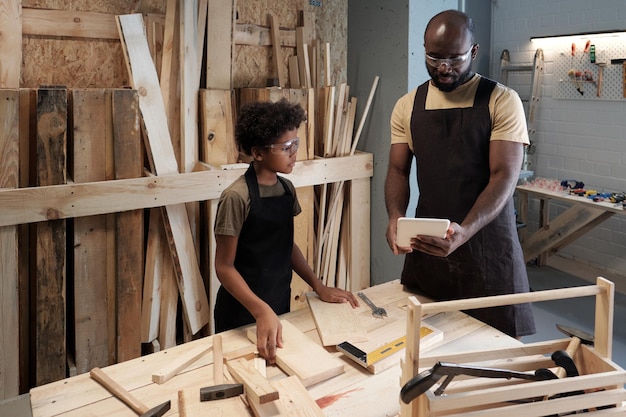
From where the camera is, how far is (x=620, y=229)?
4.67m

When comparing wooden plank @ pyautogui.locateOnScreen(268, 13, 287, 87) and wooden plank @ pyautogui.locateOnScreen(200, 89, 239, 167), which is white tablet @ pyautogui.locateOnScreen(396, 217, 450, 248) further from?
wooden plank @ pyautogui.locateOnScreen(268, 13, 287, 87)

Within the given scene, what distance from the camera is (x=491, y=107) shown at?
1852mm

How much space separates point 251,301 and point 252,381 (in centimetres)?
43

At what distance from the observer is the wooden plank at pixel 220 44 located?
9.16 ft

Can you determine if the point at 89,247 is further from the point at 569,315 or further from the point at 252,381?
the point at 569,315

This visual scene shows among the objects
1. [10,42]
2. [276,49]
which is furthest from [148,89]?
[276,49]

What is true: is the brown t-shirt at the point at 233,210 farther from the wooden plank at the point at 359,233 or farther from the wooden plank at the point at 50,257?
the wooden plank at the point at 359,233

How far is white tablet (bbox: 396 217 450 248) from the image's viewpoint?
1.47m

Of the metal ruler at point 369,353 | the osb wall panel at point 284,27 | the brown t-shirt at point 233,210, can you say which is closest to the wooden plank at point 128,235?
the osb wall panel at point 284,27

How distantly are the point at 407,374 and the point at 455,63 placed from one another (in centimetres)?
114

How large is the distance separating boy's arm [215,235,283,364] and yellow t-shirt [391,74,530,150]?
2.59 feet

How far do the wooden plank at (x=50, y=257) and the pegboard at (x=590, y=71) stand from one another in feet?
13.9

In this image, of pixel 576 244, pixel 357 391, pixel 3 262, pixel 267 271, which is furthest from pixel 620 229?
pixel 3 262

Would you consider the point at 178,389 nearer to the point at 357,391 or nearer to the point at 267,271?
the point at 357,391
